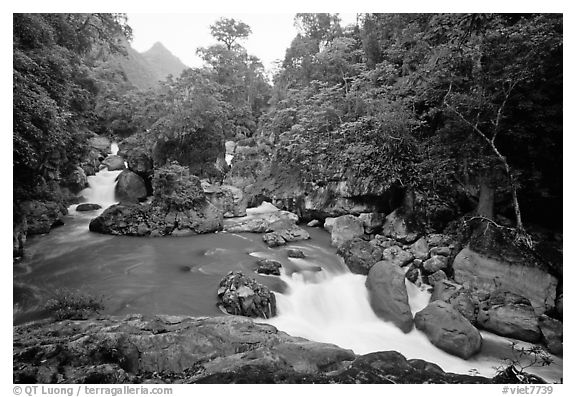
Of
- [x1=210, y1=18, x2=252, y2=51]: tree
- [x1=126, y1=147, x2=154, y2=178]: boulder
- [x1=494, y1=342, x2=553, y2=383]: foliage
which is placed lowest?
[x1=494, y1=342, x2=553, y2=383]: foliage

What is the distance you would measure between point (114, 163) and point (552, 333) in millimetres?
18617

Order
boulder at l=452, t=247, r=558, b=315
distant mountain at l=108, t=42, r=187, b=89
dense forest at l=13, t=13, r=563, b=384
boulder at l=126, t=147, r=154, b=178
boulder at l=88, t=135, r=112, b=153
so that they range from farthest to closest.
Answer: distant mountain at l=108, t=42, r=187, b=89, boulder at l=88, t=135, r=112, b=153, boulder at l=126, t=147, r=154, b=178, boulder at l=452, t=247, r=558, b=315, dense forest at l=13, t=13, r=563, b=384

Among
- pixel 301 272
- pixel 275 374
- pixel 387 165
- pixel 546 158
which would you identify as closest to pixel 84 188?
pixel 301 272

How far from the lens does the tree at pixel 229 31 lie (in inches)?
787

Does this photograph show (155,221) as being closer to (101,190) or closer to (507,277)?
(101,190)

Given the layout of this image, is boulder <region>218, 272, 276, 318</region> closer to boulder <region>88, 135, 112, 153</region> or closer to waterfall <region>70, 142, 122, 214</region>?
waterfall <region>70, 142, 122, 214</region>

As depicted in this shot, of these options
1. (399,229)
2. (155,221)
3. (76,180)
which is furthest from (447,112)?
Result: (76,180)

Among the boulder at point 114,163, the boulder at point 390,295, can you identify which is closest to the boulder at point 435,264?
the boulder at point 390,295

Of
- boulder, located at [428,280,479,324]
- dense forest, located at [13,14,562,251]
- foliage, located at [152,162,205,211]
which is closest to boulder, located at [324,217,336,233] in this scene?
dense forest, located at [13,14,562,251]

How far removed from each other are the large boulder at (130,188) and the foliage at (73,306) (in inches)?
353

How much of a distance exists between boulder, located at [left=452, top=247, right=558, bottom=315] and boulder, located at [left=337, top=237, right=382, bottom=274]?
1.87 metres

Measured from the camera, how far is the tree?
20000mm

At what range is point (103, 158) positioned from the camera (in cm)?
1830

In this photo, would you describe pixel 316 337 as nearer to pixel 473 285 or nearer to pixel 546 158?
pixel 473 285
